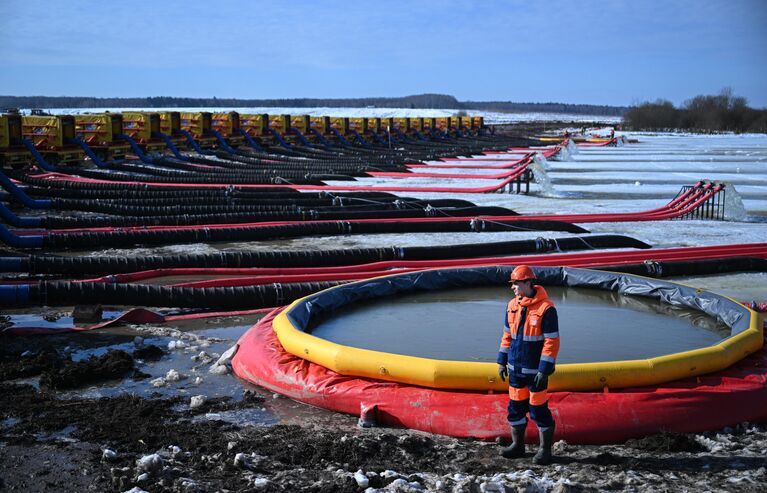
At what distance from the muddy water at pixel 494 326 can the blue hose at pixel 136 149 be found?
1910 cm

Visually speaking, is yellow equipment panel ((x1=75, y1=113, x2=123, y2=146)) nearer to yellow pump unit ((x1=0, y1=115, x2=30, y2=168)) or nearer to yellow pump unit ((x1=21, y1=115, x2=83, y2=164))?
yellow pump unit ((x1=21, y1=115, x2=83, y2=164))

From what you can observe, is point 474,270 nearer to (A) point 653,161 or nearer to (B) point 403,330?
(B) point 403,330

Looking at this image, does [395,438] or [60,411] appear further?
[60,411]

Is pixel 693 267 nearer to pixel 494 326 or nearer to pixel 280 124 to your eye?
pixel 494 326

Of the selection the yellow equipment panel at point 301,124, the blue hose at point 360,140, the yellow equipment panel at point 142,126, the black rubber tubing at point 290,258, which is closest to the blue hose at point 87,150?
the yellow equipment panel at point 142,126

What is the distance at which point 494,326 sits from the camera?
27.0ft

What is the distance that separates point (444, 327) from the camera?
8.24m

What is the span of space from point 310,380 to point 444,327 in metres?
2.28

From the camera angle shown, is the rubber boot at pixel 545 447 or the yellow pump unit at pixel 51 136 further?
the yellow pump unit at pixel 51 136

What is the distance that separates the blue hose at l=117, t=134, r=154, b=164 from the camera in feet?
87.2

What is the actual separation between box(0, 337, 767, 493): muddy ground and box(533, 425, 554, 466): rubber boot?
0.06 metres

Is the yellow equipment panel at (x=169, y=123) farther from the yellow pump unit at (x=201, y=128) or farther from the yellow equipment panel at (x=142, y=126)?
the yellow pump unit at (x=201, y=128)

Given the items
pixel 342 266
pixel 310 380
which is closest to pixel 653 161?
pixel 342 266

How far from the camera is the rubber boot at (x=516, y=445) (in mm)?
5156
